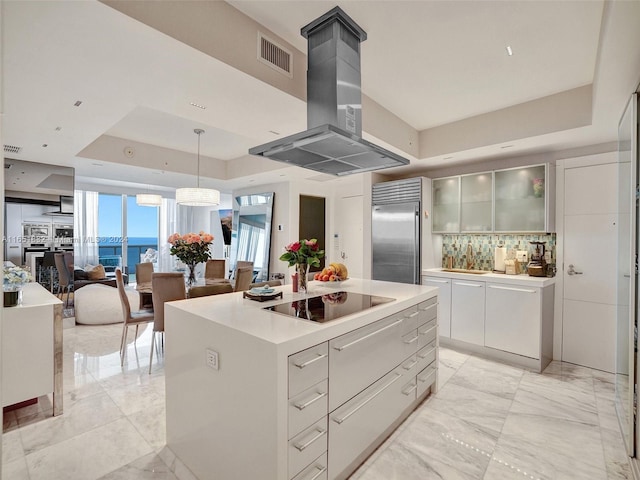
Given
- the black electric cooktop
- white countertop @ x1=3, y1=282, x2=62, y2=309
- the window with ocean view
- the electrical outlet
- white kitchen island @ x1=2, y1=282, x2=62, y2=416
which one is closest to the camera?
the electrical outlet

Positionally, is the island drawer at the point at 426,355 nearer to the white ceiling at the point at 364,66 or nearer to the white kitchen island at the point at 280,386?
the white kitchen island at the point at 280,386

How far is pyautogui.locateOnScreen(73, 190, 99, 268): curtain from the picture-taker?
7602 millimetres

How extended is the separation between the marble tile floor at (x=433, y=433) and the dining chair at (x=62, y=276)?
2.13 metres

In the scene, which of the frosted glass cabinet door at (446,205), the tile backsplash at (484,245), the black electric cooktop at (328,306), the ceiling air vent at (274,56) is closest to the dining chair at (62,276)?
the black electric cooktop at (328,306)

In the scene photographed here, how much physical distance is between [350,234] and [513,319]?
3.27 meters

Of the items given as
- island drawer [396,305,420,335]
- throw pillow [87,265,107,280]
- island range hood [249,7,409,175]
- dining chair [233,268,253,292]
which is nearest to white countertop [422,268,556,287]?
Answer: island drawer [396,305,420,335]

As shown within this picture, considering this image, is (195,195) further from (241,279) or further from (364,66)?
(364,66)

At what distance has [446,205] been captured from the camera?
446 cm

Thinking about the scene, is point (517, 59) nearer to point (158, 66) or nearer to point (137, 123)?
point (158, 66)

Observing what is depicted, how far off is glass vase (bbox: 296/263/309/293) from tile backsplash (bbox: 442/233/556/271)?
281 centimetres

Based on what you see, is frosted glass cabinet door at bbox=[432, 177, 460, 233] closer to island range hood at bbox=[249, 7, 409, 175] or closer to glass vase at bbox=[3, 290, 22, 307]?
island range hood at bbox=[249, 7, 409, 175]


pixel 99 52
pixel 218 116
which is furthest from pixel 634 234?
pixel 99 52

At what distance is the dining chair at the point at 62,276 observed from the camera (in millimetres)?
4887

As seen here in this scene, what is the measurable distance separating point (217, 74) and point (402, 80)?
5.33ft
